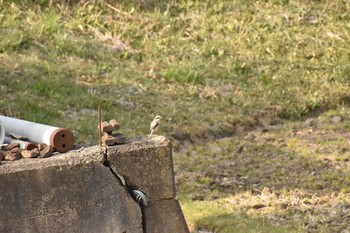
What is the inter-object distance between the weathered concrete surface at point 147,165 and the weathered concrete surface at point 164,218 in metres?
0.04

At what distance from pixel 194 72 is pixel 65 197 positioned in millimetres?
6229

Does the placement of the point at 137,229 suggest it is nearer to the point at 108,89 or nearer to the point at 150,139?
the point at 150,139

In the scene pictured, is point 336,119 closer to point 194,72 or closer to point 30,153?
point 194,72

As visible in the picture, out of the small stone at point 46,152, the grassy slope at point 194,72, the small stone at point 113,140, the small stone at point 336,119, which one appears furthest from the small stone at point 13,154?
the small stone at point 336,119

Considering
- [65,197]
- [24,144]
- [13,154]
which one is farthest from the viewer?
[24,144]

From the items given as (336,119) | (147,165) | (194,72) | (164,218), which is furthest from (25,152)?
(194,72)

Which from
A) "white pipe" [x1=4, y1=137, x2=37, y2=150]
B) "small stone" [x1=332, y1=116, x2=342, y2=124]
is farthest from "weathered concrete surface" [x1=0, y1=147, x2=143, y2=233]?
"small stone" [x1=332, y1=116, x2=342, y2=124]

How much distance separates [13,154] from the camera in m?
5.09

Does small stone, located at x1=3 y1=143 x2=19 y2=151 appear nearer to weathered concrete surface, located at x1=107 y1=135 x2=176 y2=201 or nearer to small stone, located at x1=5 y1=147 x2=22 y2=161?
small stone, located at x1=5 y1=147 x2=22 y2=161

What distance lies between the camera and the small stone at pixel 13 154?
506 cm

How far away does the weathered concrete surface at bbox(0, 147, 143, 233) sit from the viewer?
488 centimetres

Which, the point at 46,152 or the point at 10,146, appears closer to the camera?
the point at 46,152

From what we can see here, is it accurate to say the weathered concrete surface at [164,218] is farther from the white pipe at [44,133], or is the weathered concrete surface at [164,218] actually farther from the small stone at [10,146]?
the small stone at [10,146]

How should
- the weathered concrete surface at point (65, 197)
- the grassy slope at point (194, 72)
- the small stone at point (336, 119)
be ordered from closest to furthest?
the weathered concrete surface at point (65, 197) < the grassy slope at point (194, 72) < the small stone at point (336, 119)
